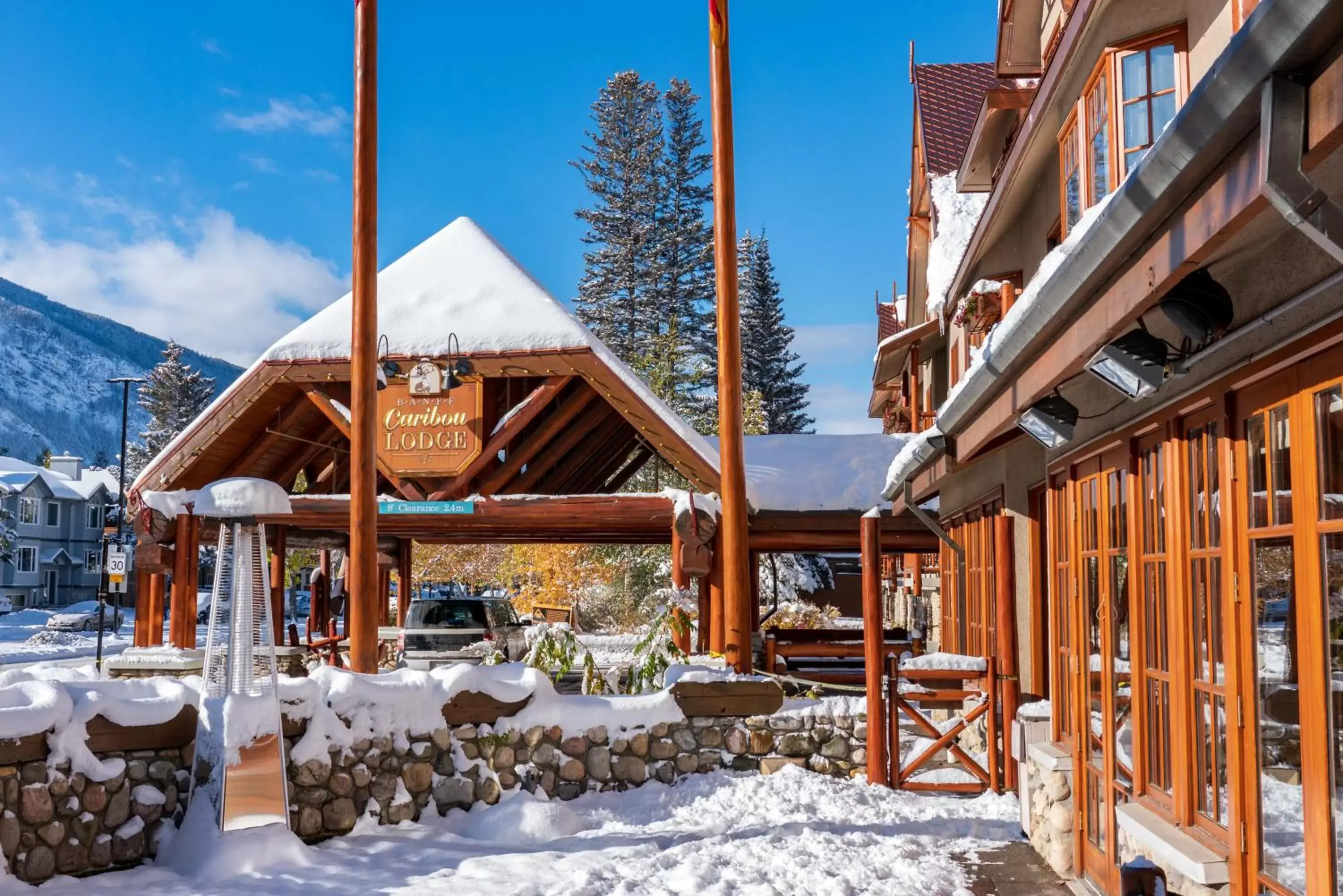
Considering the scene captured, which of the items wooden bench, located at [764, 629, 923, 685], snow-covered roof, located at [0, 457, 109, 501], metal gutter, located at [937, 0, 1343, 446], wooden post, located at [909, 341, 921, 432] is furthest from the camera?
snow-covered roof, located at [0, 457, 109, 501]

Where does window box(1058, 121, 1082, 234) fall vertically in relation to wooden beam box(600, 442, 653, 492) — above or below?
above

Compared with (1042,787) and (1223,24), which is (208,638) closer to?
(1042,787)

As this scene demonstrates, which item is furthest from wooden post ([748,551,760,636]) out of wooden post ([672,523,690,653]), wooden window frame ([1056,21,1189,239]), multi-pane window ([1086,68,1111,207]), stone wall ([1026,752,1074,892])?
multi-pane window ([1086,68,1111,207])

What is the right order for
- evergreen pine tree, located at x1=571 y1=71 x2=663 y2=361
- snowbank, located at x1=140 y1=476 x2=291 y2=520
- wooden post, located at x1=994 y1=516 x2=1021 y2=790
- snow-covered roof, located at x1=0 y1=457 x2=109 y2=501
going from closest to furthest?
snowbank, located at x1=140 y1=476 x2=291 y2=520 < wooden post, located at x1=994 y1=516 x2=1021 y2=790 < evergreen pine tree, located at x1=571 y1=71 x2=663 y2=361 < snow-covered roof, located at x1=0 y1=457 x2=109 y2=501

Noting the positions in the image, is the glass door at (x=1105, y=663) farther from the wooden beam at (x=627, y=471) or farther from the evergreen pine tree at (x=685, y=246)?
the evergreen pine tree at (x=685, y=246)

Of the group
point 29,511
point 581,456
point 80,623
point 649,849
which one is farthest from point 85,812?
point 29,511

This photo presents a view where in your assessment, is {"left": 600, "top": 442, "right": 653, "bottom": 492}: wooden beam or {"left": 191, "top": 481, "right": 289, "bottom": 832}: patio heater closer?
{"left": 191, "top": 481, "right": 289, "bottom": 832}: patio heater

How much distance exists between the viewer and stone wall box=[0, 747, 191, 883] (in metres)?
6.46

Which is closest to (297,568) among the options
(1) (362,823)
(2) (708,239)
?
(2) (708,239)

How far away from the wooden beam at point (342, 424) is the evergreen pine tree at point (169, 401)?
3988cm

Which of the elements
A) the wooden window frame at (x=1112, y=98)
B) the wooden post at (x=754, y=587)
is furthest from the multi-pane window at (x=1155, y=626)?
the wooden post at (x=754, y=587)

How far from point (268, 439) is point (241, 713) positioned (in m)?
9.84

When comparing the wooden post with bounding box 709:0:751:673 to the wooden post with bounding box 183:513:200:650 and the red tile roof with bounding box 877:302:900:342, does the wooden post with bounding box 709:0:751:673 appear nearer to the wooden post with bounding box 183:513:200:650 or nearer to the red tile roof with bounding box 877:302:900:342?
the wooden post with bounding box 183:513:200:650

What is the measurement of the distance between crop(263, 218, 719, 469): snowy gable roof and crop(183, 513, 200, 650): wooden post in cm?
243
